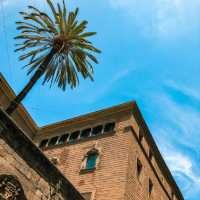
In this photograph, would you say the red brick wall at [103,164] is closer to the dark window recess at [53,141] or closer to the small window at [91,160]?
the small window at [91,160]

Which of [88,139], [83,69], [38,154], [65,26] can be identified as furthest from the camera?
[88,139]

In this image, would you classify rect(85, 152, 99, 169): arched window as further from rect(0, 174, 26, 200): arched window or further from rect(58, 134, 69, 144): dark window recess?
rect(0, 174, 26, 200): arched window

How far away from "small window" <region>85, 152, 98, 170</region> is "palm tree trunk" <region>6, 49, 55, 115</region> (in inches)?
429

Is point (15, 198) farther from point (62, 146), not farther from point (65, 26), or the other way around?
point (62, 146)

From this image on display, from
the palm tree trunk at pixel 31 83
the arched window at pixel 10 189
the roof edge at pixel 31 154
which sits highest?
the palm tree trunk at pixel 31 83

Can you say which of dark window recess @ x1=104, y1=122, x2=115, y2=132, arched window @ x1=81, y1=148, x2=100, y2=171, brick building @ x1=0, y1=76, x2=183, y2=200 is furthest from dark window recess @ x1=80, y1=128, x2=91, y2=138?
arched window @ x1=81, y1=148, x2=100, y2=171

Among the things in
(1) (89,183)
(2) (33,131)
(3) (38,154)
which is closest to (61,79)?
(3) (38,154)

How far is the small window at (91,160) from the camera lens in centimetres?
2387

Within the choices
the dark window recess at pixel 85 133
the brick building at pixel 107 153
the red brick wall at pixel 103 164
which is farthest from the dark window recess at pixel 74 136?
the red brick wall at pixel 103 164

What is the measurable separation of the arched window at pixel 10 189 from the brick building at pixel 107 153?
10993 millimetres

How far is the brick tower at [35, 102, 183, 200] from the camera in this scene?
863 inches

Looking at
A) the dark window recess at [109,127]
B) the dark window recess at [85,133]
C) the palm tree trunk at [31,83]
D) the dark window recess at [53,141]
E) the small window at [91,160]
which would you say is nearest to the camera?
the palm tree trunk at [31,83]

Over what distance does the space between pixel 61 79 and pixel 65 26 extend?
3.27 metres

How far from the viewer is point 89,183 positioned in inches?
884
